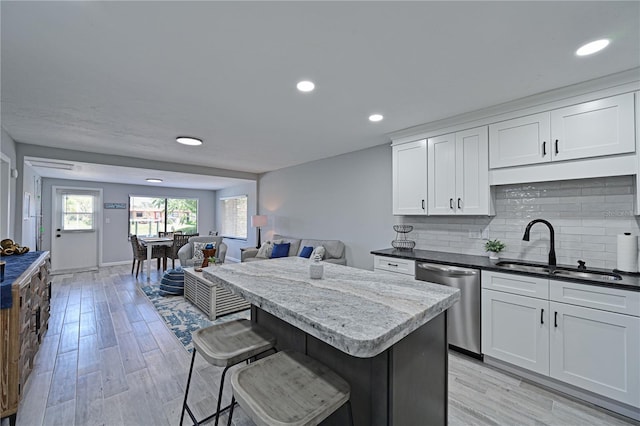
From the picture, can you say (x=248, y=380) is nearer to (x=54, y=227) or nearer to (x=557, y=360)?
(x=557, y=360)

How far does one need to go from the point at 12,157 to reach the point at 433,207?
552 cm

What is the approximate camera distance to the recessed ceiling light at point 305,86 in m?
2.17

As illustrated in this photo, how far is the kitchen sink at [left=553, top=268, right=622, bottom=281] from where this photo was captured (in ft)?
6.68

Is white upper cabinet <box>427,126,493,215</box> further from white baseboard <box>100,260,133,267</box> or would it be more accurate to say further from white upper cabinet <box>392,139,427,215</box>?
white baseboard <box>100,260,133,267</box>

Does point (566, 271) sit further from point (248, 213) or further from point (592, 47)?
point (248, 213)

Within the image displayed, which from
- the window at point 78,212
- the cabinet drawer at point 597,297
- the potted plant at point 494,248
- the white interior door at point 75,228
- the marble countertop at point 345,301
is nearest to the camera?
the marble countertop at point 345,301

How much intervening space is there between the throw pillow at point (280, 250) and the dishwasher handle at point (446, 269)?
112 inches

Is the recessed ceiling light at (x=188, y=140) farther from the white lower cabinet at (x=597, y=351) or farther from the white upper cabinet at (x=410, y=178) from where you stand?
the white lower cabinet at (x=597, y=351)

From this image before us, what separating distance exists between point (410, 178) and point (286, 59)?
6.90 feet

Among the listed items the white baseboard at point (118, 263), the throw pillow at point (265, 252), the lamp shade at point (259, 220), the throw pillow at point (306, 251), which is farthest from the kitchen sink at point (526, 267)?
the white baseboard at point (118, 263)

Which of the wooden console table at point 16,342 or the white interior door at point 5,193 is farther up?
the white interior door at point 5,193

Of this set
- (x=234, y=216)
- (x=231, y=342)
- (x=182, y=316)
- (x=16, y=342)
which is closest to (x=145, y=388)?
(x=16, y=342)

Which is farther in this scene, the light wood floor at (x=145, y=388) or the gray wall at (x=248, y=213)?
the gray wall at (x=248, y=213)

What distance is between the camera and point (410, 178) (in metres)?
3.32
